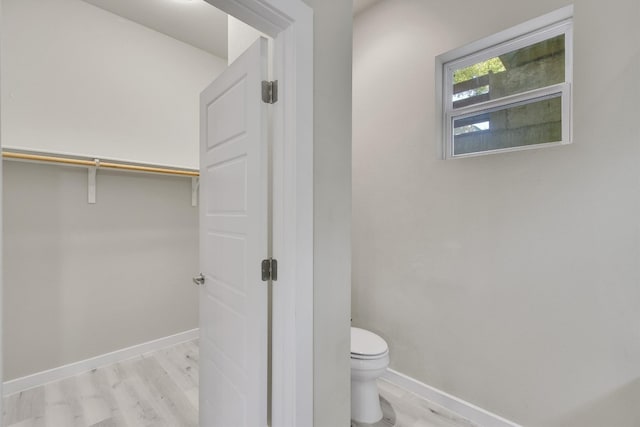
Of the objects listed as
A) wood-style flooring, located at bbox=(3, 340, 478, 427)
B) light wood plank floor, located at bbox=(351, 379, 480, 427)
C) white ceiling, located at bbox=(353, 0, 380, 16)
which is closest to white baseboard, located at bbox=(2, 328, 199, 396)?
wood-style flooring, located at bbox=(3, 340, 478, 427)

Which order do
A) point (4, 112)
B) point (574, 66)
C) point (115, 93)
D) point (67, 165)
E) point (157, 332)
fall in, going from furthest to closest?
1. point (157, 332)
2. point (115, 93)
3. point (67, 165)
4. point (4, 112)
5. point (574, 66)

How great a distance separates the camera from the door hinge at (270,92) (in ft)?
4.14

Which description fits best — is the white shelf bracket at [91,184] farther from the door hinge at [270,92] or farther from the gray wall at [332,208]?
the gray wall at [332,208]

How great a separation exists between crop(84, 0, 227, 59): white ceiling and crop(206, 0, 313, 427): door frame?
149cm

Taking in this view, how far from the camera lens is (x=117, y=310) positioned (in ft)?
8.14

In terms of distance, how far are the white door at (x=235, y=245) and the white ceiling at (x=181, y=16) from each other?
3.73 feet

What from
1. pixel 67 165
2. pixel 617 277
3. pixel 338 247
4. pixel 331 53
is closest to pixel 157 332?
pixel 67 165

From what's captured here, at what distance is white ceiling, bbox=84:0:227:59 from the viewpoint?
2.29 m

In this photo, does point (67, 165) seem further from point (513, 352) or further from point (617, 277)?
point (617, 277)

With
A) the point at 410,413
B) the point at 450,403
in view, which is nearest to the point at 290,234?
the point at 410,413

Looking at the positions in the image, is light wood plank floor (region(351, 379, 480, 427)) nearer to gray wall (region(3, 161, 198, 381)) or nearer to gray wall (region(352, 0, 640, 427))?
gray wall (region(352, 0, 640, 427))

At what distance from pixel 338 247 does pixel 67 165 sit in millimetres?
2081

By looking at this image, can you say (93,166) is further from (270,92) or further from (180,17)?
(270,92)

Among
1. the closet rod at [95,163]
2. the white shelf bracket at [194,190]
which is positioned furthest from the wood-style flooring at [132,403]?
the closet rod at [95,163]
